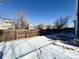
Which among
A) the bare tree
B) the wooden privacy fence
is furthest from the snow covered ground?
the bare tree

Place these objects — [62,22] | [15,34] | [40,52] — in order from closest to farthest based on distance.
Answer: [40,52], [15,34], [62,22]

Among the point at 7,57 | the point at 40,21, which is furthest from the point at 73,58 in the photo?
the point at 40,21

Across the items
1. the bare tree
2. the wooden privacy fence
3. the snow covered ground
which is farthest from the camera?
the bare tree

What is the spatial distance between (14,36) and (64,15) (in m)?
22.0

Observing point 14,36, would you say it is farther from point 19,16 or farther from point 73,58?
point 19,16

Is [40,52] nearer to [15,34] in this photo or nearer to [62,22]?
[15,34]

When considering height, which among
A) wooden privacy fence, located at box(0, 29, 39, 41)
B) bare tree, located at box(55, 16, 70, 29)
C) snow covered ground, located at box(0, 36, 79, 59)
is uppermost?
bare tree, located at box(55, 16, 70, 29)

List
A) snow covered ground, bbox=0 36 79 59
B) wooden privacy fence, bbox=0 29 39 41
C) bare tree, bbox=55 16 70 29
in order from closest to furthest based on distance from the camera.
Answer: snow covered ground, bbox=0 36 79 59
wooden privacy fence, bbox=0 29 39 41
bare tree, bbox=55 16 70 29

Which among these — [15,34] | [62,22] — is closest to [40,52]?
[15,34]

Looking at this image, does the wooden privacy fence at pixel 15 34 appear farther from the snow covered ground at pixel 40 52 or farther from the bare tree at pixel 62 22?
the bare tree at pixel 62 22

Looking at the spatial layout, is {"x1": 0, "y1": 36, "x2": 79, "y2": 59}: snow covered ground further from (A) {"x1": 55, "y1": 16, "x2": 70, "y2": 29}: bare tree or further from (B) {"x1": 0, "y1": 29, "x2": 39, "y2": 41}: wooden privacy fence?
(A) {"x1": 55, "y1": 16, "x2": 70, "y2": 29}: bare tree

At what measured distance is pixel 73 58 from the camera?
4.72 m

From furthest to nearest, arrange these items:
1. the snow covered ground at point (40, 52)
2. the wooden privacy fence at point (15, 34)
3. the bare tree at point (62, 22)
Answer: the bare tree at point (62, 22) → the wooden privacy fence at point (15, 34) → the snow covered ground at point (40, 52)

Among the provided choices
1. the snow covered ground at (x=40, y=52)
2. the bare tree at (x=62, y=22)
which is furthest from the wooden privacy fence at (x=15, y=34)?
the bare tree at (x=62, y=22)
